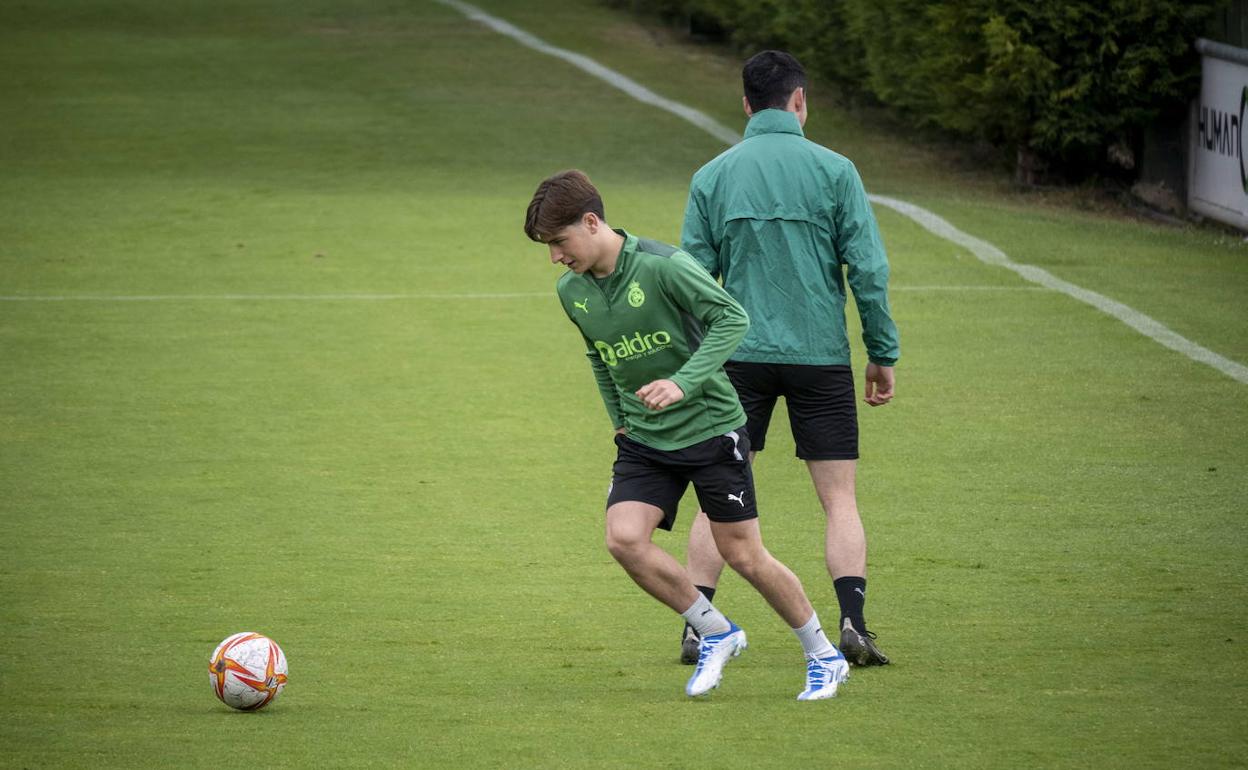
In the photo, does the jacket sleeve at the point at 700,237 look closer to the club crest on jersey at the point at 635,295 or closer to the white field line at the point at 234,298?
the club crest on jersey at the point at 635,295

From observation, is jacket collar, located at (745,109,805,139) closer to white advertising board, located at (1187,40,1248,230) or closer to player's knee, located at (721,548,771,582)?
player's knee, located at (721,548,771,582)

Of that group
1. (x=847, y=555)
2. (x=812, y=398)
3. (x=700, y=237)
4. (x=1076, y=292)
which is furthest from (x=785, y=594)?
(x=1076, y=292)

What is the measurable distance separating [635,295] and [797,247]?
90 cm

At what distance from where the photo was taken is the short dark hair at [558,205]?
5.42m

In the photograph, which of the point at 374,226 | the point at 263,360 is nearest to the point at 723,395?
the point at 263,360

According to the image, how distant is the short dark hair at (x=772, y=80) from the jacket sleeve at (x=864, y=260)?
0.37 meters

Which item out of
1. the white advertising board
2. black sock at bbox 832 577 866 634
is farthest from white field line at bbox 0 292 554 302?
black sock at bbox 832 577 866 634

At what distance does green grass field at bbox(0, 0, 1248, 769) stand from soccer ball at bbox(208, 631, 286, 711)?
80 millimetres

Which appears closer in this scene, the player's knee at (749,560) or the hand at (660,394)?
the hand at (660,394)

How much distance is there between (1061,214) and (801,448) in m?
12.4

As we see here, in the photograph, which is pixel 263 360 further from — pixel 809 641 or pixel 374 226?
pixel 809 641

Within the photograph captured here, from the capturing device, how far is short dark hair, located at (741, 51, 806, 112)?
6.29m

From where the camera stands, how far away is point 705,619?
5.82 metres

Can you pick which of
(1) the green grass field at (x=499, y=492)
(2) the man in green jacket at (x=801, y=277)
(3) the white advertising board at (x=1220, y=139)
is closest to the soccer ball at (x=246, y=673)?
(1) the green grass field at (x=499, y=492)
